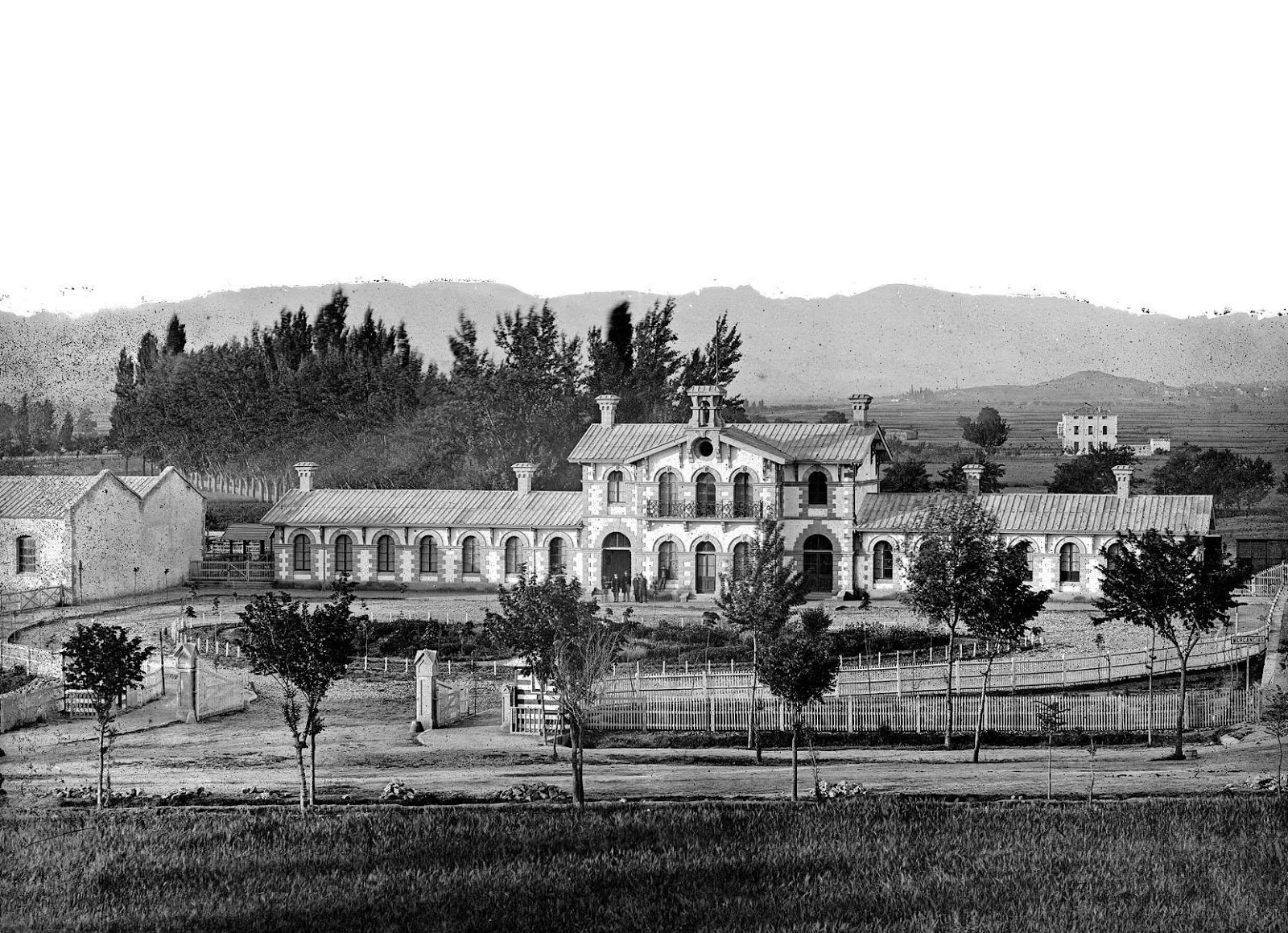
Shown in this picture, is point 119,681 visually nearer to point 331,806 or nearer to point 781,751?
point 331,806

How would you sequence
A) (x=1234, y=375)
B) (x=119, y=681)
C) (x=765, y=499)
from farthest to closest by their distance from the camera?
(x=1234, y=375), (x=765, y=499), (x=119, y=681)

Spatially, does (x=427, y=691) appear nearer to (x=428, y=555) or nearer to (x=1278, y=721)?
(x=1278, y=721)

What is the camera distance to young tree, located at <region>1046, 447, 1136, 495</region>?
89.4 metres

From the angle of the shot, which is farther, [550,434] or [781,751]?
[550,434]

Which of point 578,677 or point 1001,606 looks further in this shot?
point 1001,606

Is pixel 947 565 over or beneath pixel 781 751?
over

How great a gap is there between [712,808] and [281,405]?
80.6m

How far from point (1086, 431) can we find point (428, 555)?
291ft

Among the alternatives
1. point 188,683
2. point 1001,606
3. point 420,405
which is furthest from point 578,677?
A: point 420,405

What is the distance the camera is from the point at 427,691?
125 ft

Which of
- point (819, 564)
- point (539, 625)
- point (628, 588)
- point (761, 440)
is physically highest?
point (761, 440)

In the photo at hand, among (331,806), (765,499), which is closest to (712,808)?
(331,806)

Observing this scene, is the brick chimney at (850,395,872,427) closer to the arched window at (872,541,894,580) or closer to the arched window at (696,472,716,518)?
the arched window at (872,541,894,580)

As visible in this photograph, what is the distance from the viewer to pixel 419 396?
109188 millimetres
